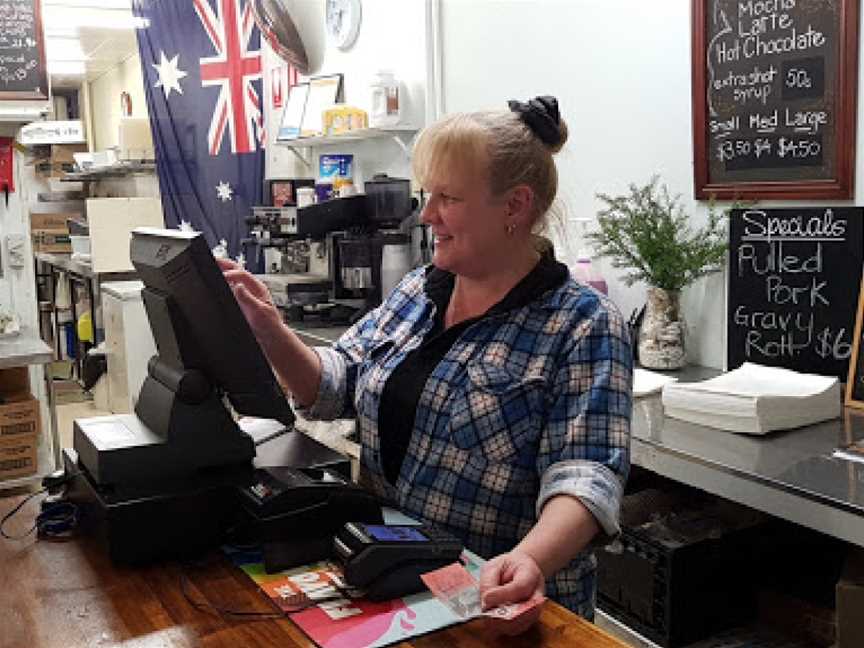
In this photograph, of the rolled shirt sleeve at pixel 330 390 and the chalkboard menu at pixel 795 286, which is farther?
the chalkboard menu at pixel 795 286

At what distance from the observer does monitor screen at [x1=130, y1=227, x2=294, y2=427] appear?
4.46 ft

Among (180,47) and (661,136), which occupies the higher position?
(180,47)

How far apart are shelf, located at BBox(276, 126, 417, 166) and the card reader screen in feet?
9.51

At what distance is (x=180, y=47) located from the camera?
5.88 m

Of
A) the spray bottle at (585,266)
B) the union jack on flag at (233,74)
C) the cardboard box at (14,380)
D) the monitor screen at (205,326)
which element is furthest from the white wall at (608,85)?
the cardboard box at (14,380)

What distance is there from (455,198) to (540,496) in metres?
0.50

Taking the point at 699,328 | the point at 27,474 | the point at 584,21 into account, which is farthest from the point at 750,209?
the point at 27,474

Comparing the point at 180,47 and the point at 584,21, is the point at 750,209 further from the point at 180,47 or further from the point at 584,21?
the point at 180,47

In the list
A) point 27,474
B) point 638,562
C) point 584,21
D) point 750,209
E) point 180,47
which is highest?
point 180,47

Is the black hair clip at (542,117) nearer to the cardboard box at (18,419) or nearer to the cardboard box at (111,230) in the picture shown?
the cardboard box at (18,419)

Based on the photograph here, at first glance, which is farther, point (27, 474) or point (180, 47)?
point (180, 47)

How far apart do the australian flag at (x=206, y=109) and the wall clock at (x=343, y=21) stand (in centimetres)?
82

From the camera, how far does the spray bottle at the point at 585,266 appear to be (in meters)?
3.12

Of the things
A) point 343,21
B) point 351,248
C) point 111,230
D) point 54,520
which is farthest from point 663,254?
point 111,230
